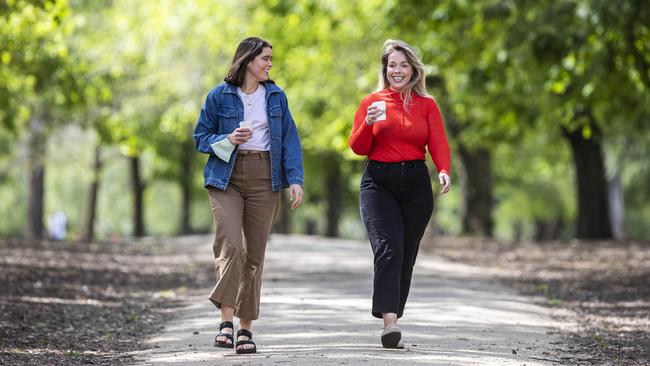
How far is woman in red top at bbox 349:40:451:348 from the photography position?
26.3 ft

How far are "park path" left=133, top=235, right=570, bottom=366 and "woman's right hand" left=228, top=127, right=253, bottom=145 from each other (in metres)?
1.44

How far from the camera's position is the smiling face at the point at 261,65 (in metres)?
8.05

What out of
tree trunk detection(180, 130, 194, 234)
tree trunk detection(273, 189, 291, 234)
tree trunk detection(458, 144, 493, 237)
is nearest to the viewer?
tree trunk detection(458, 144, 493, 237)

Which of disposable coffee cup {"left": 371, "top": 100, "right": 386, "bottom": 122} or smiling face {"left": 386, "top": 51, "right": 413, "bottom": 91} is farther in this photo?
smiling face {"left": 386, "top": 51, "right": 413, "bottom": 91}

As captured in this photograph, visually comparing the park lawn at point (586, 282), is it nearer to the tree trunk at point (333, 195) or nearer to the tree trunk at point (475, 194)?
the tree trunk at point (475, 194)

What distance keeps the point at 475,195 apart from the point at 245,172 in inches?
1027

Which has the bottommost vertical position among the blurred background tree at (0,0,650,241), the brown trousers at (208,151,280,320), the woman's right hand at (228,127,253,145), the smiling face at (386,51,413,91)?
the brown trousers at (208,151,280,320)

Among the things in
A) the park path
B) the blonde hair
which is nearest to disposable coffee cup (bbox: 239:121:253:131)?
the blonde hair

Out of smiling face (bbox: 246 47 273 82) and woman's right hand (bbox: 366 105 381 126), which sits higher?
smiling face (bbox: 246 47 273 82)

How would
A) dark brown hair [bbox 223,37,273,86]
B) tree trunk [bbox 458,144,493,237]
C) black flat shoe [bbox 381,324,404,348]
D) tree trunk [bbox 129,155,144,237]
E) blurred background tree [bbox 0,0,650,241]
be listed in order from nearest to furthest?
black flat shoe [bbox 381,324,404,348], dark brown hair [bbox 223,37,273,86], blurred background tree [bbox 0,0,650,241], tree trunk [bbox 458,144,493,237], tree trunk [bbox 129,155,144,237]

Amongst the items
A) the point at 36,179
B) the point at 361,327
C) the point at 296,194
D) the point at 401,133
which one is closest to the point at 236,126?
the point at 296,194

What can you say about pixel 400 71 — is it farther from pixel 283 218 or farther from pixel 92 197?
pixel 283 218

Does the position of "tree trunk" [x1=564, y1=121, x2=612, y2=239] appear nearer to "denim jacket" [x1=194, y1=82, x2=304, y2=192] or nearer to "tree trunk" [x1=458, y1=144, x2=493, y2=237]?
"tree trunk" [x1=458, y1=144, x2=493, y2=237]

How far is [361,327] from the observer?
949cm
